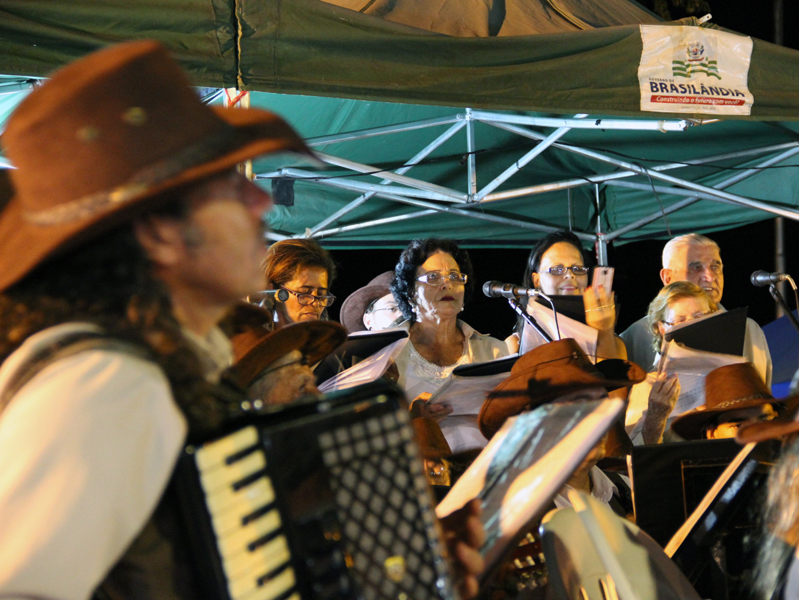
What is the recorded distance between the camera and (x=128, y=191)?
969mm

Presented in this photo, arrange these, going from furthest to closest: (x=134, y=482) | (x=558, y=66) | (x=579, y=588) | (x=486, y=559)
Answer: (x=558, y=66) < (x=579, y=588) < (x=486, y=559) < (x=134, y=482)

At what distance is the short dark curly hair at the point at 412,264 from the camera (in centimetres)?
387

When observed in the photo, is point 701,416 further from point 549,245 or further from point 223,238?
point 223,238

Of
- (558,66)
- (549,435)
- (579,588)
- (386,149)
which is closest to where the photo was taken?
(549,435)

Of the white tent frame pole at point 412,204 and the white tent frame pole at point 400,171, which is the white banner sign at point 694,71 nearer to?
the white tent frame pole at point 400,171

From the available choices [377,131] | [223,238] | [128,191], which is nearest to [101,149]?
[128,191]

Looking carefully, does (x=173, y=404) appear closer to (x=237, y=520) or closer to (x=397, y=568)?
(x=237, y=520)

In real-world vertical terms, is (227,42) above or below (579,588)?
above

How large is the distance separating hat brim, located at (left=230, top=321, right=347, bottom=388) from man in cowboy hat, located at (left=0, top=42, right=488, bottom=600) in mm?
761

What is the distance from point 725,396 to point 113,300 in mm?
2653

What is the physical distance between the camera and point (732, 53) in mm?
3357

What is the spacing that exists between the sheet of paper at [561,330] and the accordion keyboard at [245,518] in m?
2.30

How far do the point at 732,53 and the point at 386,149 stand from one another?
2.79 m

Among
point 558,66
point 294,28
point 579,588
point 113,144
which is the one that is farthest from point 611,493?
point 113,144
